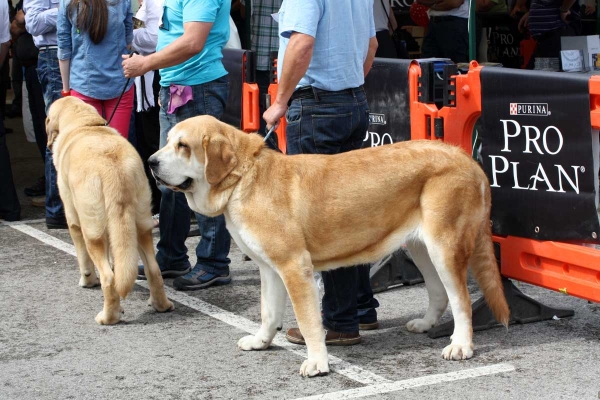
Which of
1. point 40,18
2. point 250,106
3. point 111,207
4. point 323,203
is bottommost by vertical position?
point 111,207

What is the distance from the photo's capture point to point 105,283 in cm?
560

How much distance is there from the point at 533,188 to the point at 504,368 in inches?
40.5

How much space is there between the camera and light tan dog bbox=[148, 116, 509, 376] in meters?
4.60

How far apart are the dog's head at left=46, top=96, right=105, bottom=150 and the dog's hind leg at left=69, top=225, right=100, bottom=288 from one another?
64cm

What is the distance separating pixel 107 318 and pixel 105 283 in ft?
0.72

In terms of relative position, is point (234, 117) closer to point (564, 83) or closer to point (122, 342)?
point (122, 342)

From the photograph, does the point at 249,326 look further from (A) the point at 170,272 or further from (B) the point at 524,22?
(B) the point at 524,22

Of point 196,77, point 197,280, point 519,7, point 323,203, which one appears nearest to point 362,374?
point 323,203

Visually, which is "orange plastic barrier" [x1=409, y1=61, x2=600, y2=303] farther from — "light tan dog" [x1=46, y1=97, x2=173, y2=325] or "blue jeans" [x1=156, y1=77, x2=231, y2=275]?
"light tan dog" [x1=46, y1=97, x2=173, y2=325]

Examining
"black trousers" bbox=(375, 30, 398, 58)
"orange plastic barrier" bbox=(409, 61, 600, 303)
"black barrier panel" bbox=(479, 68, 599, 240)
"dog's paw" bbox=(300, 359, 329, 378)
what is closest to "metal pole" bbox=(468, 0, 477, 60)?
"black trousers" bbox=(375, 30, 398, 58)

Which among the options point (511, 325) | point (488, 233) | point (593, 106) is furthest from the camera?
point (511, 325)

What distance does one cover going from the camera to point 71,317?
19.1ft

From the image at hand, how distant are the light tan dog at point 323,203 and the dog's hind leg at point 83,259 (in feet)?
6.17

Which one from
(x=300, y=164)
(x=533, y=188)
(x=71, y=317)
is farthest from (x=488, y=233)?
(x=71, y=317)
